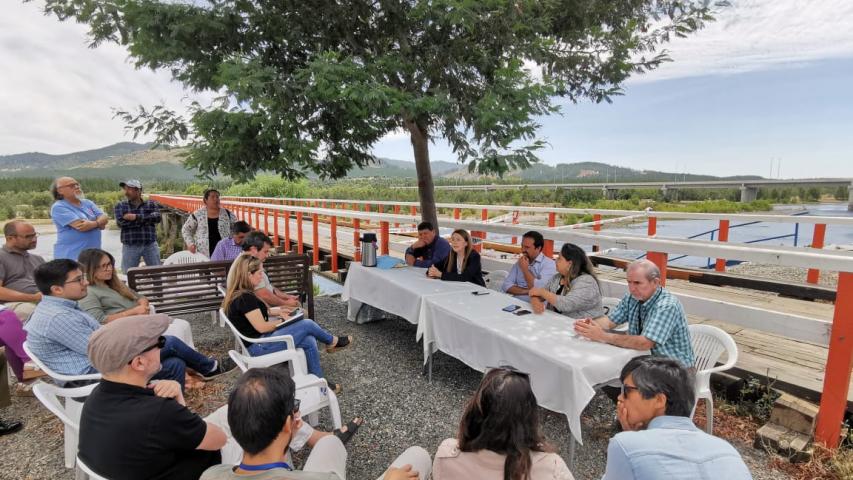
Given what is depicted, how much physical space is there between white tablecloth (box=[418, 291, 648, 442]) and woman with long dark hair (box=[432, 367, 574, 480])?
915 millimetres

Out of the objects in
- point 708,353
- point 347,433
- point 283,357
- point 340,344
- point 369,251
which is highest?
point 369,251

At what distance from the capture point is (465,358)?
10.8 ft

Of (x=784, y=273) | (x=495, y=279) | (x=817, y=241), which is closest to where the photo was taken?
(x=495, y=279)

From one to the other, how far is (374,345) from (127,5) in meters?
3.85

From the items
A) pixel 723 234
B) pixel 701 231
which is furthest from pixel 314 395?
pixel 701 231

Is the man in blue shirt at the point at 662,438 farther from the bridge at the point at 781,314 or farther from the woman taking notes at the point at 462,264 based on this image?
the woman taking notes at the point at 462,264

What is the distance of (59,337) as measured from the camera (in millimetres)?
2650

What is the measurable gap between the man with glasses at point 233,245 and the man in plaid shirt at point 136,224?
2.98 feet

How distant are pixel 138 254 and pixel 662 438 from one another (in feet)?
20.3

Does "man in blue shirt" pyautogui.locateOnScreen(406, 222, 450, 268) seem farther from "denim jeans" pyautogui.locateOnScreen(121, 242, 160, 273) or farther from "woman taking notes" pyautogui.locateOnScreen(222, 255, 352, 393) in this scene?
"denim jeans" pyautogui.locateOnScreen(121, 242, 160, 273)

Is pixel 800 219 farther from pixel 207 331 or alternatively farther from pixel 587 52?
pixel 207 331

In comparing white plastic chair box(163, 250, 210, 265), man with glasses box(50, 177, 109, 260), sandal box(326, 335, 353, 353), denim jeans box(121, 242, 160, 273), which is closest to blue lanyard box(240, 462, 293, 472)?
sandal box(326, 335, 353, 353)

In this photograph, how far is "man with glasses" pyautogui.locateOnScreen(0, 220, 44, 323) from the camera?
372 centimetres

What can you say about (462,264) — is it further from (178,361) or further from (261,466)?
(261,466)
